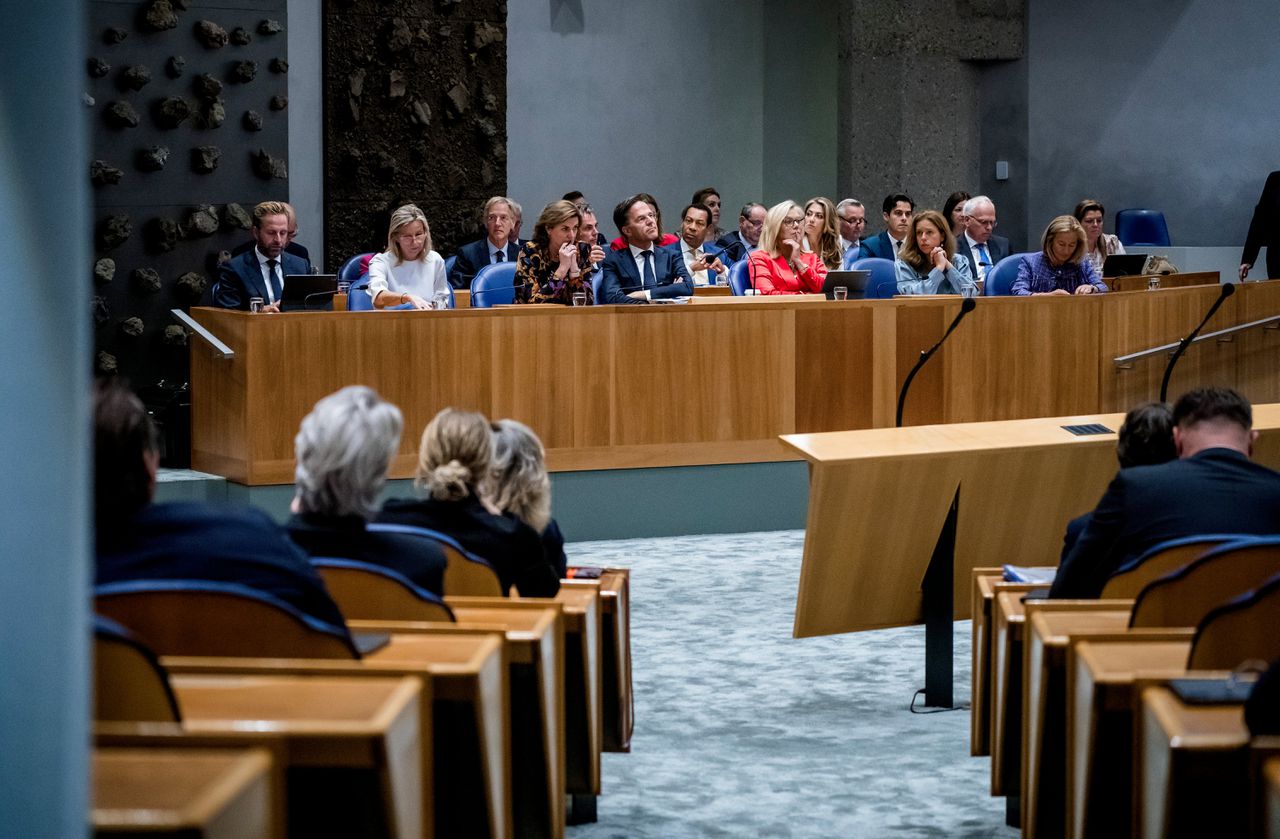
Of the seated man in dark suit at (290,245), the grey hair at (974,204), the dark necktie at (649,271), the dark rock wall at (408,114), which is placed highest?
the dark rock wall at (408,114)

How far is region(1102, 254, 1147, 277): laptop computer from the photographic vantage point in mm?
9391

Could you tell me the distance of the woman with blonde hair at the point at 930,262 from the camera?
26.9 ft

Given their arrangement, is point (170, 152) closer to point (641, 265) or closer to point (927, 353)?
point (641, 265)

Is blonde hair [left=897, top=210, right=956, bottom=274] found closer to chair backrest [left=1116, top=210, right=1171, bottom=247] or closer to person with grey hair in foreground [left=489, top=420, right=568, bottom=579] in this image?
chair backrest [left=1116, top=210, right=1171, bottom=247]

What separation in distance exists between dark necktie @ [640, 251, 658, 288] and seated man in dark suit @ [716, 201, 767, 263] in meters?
2.75

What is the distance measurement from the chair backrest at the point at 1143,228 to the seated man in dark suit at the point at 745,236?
3480 mm

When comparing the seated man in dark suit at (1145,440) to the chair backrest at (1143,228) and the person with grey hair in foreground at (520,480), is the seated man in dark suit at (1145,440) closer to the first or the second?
the person with grey hair in foreground at (520,480)

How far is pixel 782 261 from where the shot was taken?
27.5 ft

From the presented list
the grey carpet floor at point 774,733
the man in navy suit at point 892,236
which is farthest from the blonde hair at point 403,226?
the man in navy suit at point 892,236

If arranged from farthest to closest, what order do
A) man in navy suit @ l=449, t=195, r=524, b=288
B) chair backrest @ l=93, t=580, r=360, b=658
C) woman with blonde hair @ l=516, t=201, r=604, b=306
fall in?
man in navy suit @ l=449, t=195, r=524, b=288, woman with blonde hair @ l=516, t=201, r=604, b=306, chair backrest @ l=93, t=580, r=360, b=658

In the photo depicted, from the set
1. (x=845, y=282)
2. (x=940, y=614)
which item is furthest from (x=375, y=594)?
(x=845, y=282)

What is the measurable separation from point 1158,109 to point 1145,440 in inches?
407

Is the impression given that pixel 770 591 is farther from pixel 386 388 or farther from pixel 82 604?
pixel 82 604

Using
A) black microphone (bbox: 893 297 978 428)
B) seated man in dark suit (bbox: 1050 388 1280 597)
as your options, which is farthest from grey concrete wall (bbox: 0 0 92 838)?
black microphone (bbox: 893 297 978 428)
